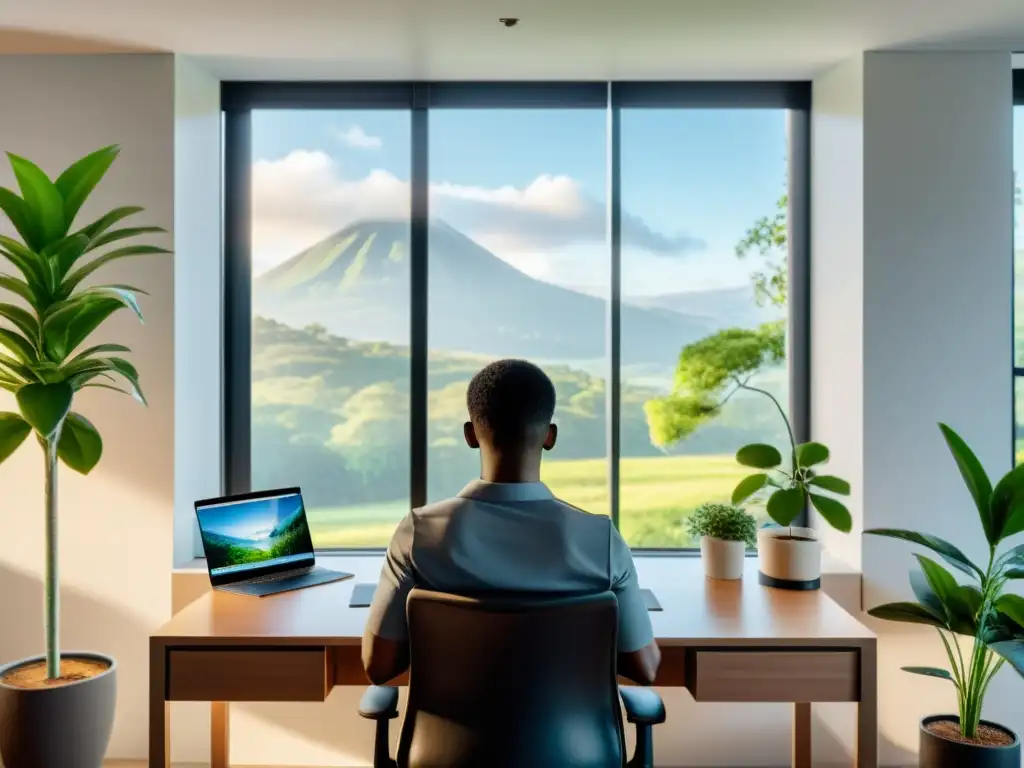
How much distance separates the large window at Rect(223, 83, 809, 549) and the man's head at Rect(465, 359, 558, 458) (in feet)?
5.07

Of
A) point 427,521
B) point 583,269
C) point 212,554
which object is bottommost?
point 212,554

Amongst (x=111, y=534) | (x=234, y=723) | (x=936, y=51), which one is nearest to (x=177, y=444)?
(x=111, y=534)

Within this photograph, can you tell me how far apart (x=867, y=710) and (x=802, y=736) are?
25.8 inches

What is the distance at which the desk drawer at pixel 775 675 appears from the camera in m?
2.00

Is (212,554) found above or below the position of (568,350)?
below

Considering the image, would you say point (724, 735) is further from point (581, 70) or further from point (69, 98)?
point (69, 98)

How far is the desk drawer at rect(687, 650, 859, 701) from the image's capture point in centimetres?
200

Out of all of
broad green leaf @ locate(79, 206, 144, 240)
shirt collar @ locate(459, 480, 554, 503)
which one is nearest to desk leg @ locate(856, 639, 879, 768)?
shirt collar @ locate(459, 480, 554, 503)

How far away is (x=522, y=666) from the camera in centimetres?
140

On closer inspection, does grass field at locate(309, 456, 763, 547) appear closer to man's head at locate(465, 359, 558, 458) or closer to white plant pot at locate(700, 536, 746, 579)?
white plant pot at locate(700, 536, 746, 579)

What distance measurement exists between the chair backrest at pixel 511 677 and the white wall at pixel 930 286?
5.37ft

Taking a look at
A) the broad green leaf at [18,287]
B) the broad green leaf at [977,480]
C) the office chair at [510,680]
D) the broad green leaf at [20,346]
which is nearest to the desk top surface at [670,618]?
the broad green leaf at [977,480]

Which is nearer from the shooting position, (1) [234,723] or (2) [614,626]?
(2) [614,626]

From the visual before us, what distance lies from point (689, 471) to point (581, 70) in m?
1.55
